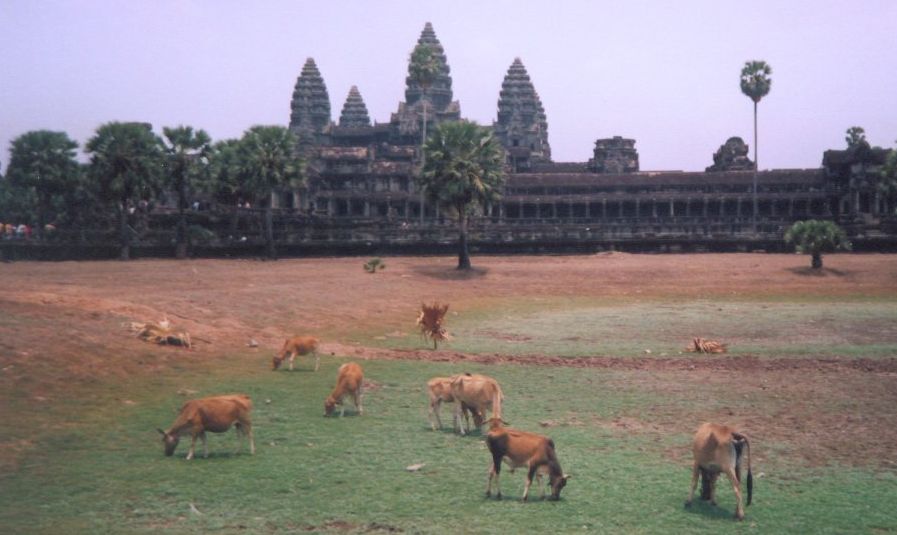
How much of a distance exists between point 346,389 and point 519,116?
112 m

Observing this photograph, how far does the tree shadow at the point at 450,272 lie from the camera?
49688 mm

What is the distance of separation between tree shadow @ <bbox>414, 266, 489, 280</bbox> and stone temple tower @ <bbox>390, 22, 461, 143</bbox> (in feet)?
187

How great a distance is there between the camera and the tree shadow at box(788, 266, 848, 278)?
50781 millimetres

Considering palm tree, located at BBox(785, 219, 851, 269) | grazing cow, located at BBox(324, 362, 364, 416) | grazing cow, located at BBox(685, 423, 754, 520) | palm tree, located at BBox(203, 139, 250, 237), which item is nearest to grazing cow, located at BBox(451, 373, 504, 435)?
grazing cow, located at BBox(324, 362, 364, 416)

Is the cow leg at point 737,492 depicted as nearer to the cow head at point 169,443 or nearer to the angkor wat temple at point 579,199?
the cow head at point 169,443

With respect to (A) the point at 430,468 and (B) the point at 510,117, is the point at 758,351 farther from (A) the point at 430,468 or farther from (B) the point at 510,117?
(B) the point at 510,117

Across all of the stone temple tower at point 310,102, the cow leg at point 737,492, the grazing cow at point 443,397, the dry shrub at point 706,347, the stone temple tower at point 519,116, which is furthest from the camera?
the stone temple tower at point 310,102

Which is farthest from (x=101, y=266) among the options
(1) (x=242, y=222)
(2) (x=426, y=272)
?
(1) (x=242, y=222)

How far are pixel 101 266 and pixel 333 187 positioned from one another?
46.6 meters

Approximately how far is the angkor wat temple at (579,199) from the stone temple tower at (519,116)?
0.72m

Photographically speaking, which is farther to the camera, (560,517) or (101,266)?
(101,266)

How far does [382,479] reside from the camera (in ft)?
40.1

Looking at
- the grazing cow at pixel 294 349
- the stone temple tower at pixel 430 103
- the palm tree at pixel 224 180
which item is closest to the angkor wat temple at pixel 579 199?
the stone temple tower at pixel 430 103

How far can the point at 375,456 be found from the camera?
13.4m
